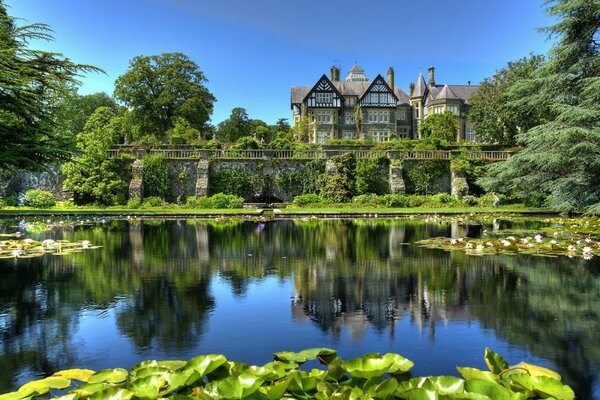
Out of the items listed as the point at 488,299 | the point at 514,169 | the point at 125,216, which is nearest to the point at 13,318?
the point at 488,299

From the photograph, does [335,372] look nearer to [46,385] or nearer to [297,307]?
[46,385]

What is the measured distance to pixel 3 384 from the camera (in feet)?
14.4

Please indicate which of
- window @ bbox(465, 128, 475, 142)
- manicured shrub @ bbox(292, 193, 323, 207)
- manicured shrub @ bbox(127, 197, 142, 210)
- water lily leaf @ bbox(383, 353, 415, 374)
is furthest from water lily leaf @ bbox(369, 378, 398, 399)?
window @ bbox(465, 128, 475, 142)

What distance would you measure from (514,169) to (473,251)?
12938 mm

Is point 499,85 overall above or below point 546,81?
above

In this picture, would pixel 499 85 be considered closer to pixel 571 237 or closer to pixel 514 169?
pixel 514 169

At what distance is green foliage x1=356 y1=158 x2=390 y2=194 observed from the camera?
32688 mm

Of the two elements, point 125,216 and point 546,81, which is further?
point 125,216

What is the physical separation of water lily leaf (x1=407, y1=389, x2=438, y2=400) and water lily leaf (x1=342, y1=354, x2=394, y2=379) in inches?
18.5

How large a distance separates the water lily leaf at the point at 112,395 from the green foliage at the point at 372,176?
2954 centimetres

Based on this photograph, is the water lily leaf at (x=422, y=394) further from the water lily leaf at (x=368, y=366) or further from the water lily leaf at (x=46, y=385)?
the water lily leaf at (x=46, y=385)

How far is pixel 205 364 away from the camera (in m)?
4.15

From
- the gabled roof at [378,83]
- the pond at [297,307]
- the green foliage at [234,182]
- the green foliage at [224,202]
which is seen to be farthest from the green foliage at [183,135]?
the pond at [297,307]

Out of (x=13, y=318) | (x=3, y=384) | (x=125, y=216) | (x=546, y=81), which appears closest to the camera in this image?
(x=3, y=384)
